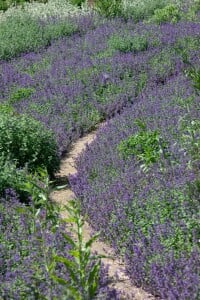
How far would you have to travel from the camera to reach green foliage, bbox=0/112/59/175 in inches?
273

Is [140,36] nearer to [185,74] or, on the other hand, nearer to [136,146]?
[185,74]

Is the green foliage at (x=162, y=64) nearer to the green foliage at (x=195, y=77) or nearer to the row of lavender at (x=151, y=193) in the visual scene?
the green foliage at (x=195, y=77)

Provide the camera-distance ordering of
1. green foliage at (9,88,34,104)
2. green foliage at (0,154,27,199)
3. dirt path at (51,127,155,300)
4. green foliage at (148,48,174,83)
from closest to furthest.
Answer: dirt path at (51,127,155,300), green foliage at (0,154,27,199), green foliage at (9,88,34,104), green foliage at (148,48,174,83)

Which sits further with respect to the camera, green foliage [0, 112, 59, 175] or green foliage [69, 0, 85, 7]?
green foliage [69, 0, 85, 7]

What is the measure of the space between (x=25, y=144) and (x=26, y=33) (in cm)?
778

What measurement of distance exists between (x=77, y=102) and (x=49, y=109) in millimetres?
586

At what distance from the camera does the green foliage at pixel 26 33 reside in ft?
43.1

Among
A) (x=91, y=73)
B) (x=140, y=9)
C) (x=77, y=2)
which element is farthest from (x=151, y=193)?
(x=77, y=2)

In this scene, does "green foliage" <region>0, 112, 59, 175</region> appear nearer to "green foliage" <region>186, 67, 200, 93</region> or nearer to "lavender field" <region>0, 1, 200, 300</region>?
"lavender field" <region>0, 1, 200, 300</region>

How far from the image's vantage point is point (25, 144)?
695 centimetres

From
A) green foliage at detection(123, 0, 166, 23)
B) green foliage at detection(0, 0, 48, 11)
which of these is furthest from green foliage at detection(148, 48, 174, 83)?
green foliage at detection(0, 0, 48, 11)

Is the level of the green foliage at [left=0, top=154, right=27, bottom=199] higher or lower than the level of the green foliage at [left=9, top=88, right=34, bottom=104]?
higher

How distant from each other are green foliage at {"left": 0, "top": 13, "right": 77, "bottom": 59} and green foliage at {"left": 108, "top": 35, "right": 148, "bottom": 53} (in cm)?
233

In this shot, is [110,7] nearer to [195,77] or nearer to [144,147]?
[195,77]
